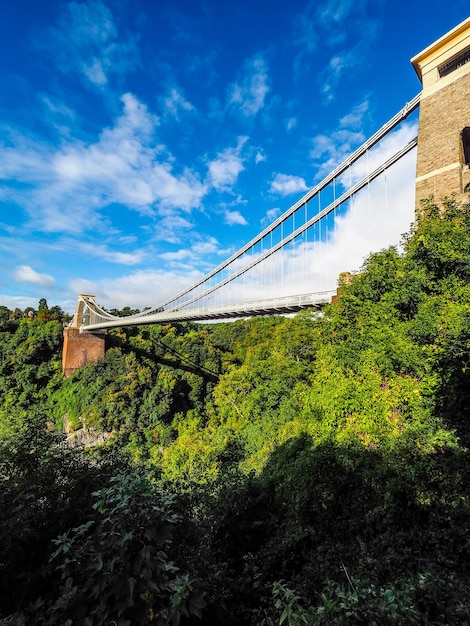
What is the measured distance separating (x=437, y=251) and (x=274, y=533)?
18.9 feet

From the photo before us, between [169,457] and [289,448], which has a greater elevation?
[289,448]

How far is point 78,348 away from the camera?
26.5 metres

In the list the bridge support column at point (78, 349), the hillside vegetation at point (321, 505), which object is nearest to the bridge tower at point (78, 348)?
the bridge support column at point (78, 349)

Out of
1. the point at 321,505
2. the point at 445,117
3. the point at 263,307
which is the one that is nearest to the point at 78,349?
the point at 263,307

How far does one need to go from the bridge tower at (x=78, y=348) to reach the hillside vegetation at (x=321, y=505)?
833 inches

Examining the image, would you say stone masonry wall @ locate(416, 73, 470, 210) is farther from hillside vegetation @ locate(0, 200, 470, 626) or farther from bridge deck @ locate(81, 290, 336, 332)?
bridge deck @ locate(81, 290, 336, 332)

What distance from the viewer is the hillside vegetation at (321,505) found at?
5.09 ft

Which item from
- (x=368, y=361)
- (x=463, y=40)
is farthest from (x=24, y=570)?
(x=463, y=40)

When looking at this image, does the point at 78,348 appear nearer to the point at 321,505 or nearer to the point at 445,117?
the point at 321,505

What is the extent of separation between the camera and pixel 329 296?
10180mm

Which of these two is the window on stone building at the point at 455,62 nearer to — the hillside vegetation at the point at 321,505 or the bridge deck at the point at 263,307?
the hillside vegetation at the point at 321,505

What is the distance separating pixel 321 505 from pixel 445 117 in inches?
358

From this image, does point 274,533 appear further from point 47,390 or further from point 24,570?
point 47,390

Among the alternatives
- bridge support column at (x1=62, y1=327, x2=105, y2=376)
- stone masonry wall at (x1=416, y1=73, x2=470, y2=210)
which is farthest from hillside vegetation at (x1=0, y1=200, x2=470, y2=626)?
bridge support column at (x1=62, y1=327, x2=105, y2=376)
